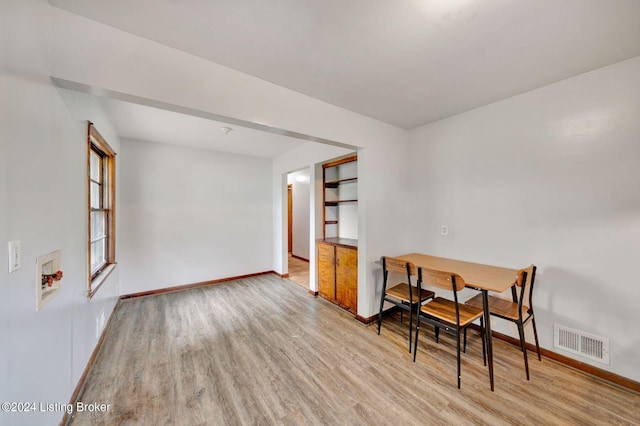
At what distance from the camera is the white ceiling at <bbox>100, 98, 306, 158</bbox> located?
255 centimetres

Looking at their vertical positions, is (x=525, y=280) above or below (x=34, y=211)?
below

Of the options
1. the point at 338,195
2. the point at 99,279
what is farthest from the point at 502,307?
the point at 99,279

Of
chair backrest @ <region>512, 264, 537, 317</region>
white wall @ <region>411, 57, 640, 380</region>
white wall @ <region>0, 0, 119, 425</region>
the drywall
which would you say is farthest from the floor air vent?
white wall @ <region>0, 0, 119, 425</region>

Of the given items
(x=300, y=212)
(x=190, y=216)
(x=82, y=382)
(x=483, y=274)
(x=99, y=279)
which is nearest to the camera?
(x=82, y=382)

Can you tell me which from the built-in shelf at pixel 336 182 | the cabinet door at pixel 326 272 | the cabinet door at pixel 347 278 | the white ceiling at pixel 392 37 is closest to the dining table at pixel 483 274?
the cabinet door at pixel 347 278

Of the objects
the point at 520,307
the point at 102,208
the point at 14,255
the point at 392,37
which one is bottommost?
the point at 520,307

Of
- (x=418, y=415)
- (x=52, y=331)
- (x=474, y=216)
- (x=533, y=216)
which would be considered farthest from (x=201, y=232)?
(x=533, y=216)

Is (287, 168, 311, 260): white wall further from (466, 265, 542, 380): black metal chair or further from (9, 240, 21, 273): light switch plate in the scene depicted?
(9, 240, 21, 273): light switch plate

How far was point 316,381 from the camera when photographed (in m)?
1.87

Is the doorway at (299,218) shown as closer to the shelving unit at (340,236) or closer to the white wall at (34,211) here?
the shelving unit at (340,236)

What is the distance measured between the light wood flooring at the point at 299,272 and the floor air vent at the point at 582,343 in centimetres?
314

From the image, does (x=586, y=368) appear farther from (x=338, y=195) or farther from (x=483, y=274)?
(x=338, y=195)

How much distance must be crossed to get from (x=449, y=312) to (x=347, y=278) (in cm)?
135

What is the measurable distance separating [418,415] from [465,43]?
8.34 ft
